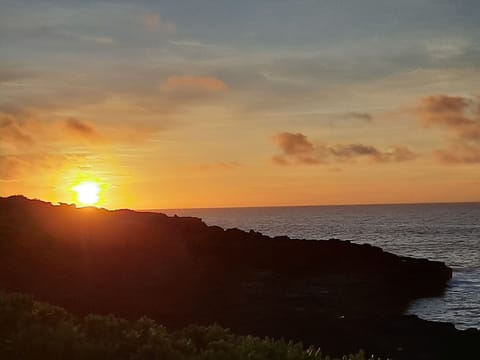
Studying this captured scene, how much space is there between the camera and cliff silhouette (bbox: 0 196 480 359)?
115 ft

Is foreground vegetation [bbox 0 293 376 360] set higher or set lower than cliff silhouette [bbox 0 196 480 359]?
higher

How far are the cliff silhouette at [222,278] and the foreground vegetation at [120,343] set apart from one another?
21559 millimetres

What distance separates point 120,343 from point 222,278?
4187 centimetres

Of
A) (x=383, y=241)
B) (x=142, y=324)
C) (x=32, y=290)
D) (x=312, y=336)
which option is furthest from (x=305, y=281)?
(x=383, y=241)

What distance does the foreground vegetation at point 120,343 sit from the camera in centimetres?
1031

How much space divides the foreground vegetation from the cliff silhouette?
2156 cm

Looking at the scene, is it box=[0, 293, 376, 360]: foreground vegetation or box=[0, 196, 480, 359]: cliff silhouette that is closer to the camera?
box=[0, 293, 376, 360]: foreground vegetation

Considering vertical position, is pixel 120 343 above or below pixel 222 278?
above

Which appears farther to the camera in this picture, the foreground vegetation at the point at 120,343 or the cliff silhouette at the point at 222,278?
the cliff silhouette at the point at 222,278

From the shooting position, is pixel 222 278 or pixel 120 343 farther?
pixel 222 278

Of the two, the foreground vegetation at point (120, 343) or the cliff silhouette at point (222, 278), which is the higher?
the foreground vegetation at point (120, 343)

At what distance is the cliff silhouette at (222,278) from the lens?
35.2 meters

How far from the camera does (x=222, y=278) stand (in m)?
Answer: 52.4

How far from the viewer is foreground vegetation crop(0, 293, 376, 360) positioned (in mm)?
10312
